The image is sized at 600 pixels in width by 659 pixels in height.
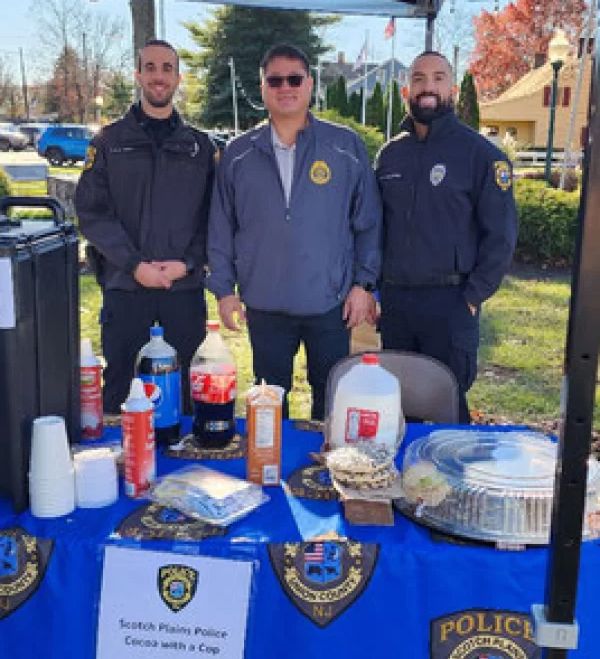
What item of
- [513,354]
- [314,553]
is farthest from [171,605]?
[513,354]

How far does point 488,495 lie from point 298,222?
150 centimetres

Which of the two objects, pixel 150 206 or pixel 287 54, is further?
pixel 150 206

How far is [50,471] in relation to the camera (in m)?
1.51

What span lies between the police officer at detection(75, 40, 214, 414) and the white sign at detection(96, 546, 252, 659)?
145 centimetres

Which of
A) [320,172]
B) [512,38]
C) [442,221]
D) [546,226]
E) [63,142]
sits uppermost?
[512,38]

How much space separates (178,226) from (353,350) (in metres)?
1.20

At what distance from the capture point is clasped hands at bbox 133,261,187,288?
113 inches

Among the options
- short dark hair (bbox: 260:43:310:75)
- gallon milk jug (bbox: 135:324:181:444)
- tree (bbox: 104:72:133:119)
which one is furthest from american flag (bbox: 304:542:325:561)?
tree (bbox: 104:72:133:119)

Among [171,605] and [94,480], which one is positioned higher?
[94,480]

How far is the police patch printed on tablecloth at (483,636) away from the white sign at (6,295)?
1.00 meters

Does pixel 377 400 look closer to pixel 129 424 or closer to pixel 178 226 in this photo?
pixel 129 424

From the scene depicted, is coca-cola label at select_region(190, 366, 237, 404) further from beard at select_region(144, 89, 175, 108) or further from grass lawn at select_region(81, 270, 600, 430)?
grass lawn at select_region(81, 270, 600, 430)

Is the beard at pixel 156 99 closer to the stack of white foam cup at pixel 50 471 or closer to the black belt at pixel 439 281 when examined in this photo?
the black belt at pixel 439 281

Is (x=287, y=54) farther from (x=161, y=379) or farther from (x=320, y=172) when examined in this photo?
(x=161, y=379)
